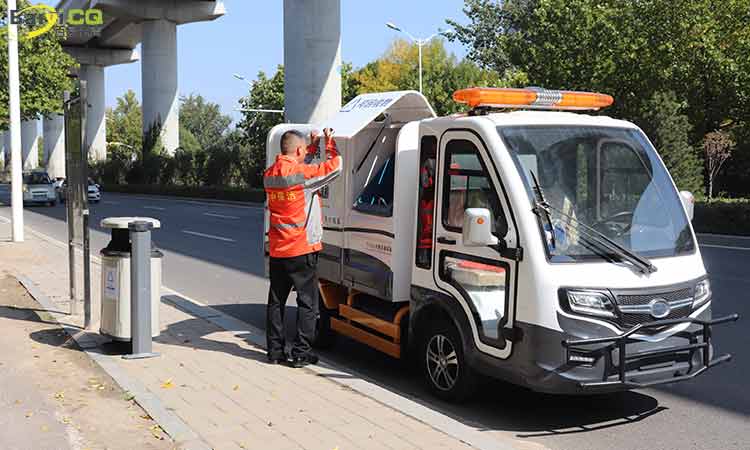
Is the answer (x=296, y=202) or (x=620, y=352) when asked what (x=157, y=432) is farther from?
(x=620, y=352)

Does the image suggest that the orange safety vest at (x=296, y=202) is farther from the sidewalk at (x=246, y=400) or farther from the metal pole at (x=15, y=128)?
the metal pole at (x=15, y=128)

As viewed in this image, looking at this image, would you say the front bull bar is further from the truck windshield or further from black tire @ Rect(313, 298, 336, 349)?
black tire @ Rect(313, 298, 336, 349)

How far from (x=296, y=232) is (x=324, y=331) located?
1520 millimetres

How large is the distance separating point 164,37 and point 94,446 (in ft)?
191

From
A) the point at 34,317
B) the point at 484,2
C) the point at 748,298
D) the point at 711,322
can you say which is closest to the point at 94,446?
the point at 711,322

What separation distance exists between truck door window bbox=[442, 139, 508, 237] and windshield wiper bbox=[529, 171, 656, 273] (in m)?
0.29

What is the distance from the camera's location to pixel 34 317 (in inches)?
371

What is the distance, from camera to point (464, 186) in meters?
6.13

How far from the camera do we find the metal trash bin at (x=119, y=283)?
24.4 ft

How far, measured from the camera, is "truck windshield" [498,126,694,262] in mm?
5664

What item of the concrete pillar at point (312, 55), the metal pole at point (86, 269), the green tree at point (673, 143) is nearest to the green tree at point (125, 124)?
the concrete pillar at point (312, 55)

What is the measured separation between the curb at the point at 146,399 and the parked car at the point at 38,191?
3133cm

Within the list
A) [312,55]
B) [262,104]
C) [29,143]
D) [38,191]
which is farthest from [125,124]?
[312,55]

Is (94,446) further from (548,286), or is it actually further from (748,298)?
(748,298)
